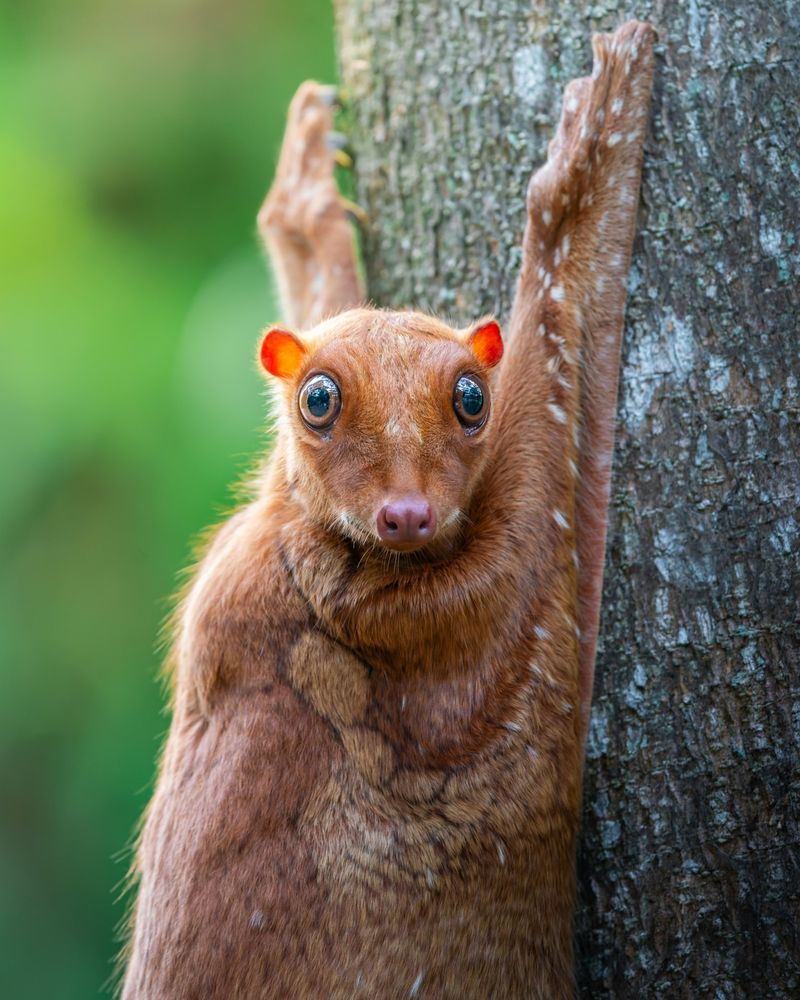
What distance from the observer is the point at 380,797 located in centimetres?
339

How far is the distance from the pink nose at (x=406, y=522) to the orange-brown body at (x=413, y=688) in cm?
9

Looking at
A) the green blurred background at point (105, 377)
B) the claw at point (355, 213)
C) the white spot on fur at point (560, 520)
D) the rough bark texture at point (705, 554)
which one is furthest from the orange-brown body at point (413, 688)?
the green blurred background at point (105, 377)

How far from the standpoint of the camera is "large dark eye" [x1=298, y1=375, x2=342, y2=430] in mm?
3334

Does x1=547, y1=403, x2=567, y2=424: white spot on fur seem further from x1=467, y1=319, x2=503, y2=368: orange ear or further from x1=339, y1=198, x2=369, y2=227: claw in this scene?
x1=339, y1=198, x2=369, y2=227: claw

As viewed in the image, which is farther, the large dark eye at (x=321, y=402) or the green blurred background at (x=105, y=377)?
the green blurred background at (x=105, y=377)

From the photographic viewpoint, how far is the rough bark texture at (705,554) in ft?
10.4

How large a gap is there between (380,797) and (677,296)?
191 centimetres

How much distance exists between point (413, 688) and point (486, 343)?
118 centimetres

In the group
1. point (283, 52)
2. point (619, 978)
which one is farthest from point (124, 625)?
point (619, 978)

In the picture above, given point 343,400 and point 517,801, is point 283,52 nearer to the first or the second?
point 343,400

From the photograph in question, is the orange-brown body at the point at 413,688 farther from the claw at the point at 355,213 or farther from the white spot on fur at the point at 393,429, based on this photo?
the claw at the point at 355,213

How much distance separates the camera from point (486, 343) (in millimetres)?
3535

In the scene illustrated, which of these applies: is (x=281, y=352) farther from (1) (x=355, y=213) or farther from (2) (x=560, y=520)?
(1) (x=355, y=213)

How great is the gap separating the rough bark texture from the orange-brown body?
0.36 feet
